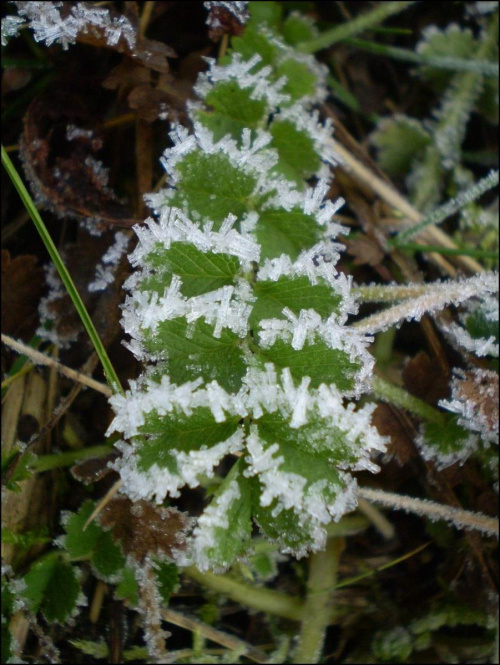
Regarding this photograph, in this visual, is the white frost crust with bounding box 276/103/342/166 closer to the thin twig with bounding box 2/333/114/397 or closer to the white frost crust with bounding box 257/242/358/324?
the white frost crust with bounding box 257/242/358/324

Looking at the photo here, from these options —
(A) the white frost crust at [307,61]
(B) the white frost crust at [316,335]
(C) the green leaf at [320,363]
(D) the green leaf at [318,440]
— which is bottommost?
(D) the green leaf at [318,440]

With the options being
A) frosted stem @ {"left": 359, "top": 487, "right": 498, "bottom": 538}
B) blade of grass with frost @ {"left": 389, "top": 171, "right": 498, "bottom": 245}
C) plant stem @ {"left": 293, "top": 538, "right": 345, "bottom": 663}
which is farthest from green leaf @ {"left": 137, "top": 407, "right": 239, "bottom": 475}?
blade of grass with frost @ {"left": 389, "top": 171, "right": 498, "bottom": 245}

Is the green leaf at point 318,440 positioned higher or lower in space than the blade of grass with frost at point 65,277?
lower

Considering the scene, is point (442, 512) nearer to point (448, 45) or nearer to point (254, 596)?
point (254, 596)

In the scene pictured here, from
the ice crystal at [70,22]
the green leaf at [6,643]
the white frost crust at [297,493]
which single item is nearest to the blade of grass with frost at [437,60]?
the ice crystal at [70,22]

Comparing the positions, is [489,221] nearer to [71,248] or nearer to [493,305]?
[493,305]

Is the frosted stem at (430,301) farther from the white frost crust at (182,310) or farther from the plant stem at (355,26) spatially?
the plant stem at (355,26)

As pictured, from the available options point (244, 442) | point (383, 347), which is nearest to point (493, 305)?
point (383, 347)
